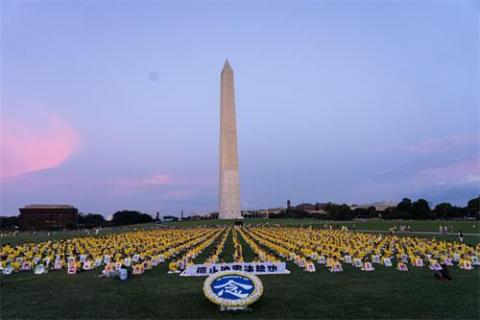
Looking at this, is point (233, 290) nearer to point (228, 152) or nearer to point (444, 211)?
point (228, 152)

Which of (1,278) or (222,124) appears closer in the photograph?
(1,278)

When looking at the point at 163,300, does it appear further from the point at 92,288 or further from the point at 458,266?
the point at 458,266

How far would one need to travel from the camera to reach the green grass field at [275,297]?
13.1 m

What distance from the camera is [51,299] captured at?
→ 1578 centimetres

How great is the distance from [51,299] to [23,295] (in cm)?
173

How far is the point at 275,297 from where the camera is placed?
49.6 ft

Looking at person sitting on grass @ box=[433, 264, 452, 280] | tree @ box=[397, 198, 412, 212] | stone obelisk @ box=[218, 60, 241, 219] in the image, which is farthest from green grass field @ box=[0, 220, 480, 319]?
tree @ box=[397, 198, 412, 212]

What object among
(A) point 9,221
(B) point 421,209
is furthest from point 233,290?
(A) point 9,221

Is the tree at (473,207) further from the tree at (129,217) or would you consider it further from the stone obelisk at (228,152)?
the tree at (129,217)

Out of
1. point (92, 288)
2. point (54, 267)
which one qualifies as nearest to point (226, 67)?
point (54, 267)

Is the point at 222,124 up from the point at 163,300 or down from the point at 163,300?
up

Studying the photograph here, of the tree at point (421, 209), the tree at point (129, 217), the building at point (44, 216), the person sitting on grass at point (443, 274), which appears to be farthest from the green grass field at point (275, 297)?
the tree at point (129, 217)

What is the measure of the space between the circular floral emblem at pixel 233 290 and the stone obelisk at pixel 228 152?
2784 inches

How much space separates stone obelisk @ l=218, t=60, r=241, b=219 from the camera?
83000 millimetres
